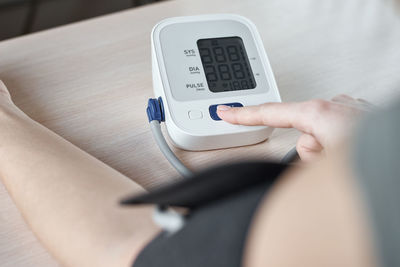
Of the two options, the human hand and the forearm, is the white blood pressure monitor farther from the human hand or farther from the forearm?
the forearm

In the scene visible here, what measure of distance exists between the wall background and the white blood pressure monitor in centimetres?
118

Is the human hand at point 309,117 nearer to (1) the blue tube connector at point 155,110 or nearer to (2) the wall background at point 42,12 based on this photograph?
(1) the blue tube connector at point 155,110

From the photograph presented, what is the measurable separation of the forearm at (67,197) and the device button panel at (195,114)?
0.50 ft

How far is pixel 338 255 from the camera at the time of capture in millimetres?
254

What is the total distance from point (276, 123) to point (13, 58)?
0.44m

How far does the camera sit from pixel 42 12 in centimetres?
180

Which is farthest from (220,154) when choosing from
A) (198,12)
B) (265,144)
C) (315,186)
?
(315,186)

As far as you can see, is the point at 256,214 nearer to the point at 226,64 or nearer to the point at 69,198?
the point at 69,198

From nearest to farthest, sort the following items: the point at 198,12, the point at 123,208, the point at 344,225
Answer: the point at 344,225, the point at 123,208, the point at 198,12

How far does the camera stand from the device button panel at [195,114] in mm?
703

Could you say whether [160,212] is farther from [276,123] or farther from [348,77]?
[348,77]


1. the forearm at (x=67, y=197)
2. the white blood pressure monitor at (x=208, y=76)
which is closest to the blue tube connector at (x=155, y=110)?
the white blood pressure monitor at (x=208, y=76)

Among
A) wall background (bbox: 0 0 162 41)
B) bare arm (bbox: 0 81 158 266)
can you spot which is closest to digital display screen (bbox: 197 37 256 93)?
bare arm (bbox: 0 81 158 266)

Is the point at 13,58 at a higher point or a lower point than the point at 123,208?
higher
